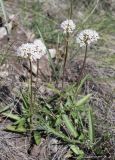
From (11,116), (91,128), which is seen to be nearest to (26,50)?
(11,116)

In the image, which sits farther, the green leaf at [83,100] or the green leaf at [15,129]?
the green leaf at [83,100]

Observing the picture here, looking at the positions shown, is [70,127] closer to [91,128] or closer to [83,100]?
[91,128]

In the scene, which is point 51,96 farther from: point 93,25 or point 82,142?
point 93,25

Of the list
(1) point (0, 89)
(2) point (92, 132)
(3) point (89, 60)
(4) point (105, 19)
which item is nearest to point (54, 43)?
(3) point (89, 60)

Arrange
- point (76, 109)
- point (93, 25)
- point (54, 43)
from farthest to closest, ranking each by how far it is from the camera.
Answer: point (93, 25), point (54, 43), point (76, 109)

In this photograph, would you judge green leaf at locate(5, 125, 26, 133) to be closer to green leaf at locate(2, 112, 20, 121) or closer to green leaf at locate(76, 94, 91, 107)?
green leaf at locate(2, 112, 20, 121)

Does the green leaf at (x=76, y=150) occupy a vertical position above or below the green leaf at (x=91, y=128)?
below

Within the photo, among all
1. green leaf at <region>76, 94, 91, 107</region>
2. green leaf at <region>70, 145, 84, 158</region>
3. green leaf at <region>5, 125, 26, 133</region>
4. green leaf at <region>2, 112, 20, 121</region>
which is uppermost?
green leaf at <region>76, 94, 91, 107</region>

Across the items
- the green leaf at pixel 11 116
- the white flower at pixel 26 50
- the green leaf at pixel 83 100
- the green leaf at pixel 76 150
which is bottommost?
the green leaf at pixel 76 150

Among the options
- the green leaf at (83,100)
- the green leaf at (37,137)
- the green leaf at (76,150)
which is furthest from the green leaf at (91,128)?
the green leaf at (37,137)

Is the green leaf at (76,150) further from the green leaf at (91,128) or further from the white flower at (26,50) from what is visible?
the white flower at (26,50)

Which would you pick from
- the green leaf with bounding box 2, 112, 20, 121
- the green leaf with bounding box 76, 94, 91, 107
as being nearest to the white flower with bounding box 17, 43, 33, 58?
the green leaf with bounding box 2, 112, 20, 121
